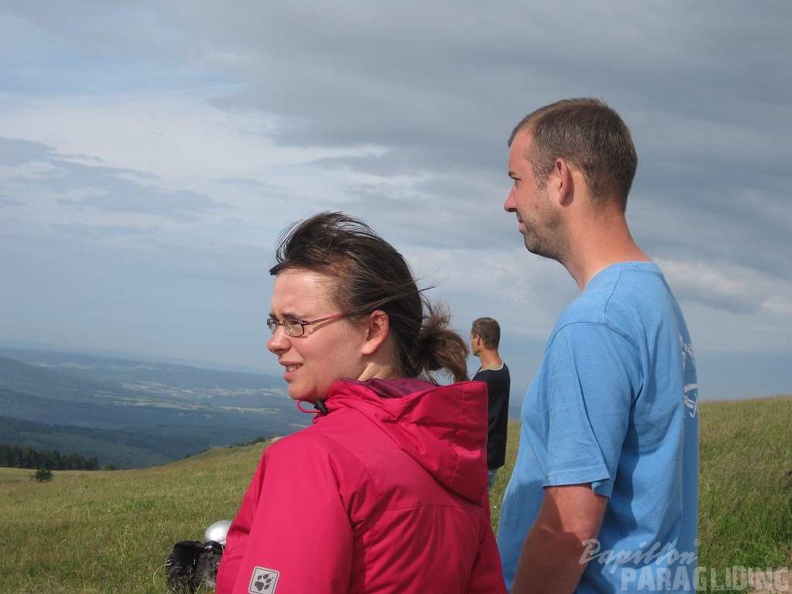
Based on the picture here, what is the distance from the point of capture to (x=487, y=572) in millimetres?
2457

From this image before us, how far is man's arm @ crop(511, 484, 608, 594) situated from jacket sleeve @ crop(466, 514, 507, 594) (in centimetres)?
19

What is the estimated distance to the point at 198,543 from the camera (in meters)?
7.38

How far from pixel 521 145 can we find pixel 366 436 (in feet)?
4.30

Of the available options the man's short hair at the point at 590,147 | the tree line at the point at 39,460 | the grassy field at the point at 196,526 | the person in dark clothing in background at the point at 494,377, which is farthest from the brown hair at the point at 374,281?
the tree line at the point at 39,460

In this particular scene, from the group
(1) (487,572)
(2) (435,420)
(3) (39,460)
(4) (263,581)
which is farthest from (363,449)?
(3) (39,460)

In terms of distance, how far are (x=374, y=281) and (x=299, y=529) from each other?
2.70 ft

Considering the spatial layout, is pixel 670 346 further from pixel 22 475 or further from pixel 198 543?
pixel 22 475

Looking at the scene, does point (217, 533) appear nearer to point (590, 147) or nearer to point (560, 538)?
point (560, 538)

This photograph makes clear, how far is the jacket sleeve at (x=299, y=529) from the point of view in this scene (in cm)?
192

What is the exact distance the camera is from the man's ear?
254cm

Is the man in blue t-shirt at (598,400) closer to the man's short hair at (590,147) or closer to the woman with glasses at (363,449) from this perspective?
the man's short hair at (590,147)

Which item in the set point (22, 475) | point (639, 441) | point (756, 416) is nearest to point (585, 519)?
point (639, 441)

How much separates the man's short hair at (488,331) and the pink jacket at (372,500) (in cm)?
653

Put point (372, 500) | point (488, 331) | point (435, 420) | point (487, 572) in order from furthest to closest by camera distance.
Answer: point (488, 331)
point (487, 572)
point (435, 420)
point (372, 500)
